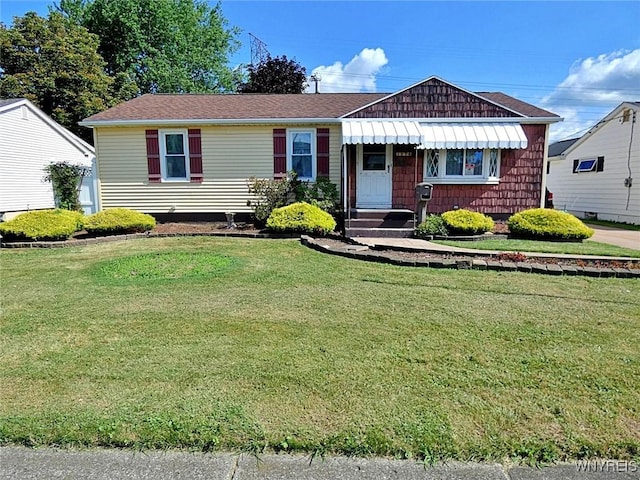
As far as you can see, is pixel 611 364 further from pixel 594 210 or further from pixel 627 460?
pixel 594 210

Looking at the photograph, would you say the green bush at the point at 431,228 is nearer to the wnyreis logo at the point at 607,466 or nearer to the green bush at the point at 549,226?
the green bush at the point at 549,226

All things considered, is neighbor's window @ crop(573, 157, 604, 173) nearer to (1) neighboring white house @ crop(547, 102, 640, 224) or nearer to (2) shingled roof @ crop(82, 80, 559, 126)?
(1) neighboring white house @ crop(547, 102, 640, 224)

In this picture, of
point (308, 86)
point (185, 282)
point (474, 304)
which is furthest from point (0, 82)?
point (474, 304)

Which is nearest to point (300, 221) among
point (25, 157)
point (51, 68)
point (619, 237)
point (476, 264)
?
point (476, 264)

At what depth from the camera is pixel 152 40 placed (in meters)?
28.4

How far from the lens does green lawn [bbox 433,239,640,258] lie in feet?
25.3

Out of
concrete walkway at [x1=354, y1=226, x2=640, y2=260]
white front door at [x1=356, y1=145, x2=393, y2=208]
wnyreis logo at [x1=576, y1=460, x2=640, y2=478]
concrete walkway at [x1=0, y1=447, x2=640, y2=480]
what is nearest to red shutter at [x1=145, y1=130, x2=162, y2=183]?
white front door at [x1=356, y1=145, x2=393, y2=208]

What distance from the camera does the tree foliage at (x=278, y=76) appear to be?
25922 mm

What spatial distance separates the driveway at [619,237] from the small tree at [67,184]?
16054 millimetres

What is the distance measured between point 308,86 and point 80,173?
17.0 metres

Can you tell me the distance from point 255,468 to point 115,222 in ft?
30.8

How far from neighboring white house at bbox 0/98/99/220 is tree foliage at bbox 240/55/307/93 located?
12.4 metres

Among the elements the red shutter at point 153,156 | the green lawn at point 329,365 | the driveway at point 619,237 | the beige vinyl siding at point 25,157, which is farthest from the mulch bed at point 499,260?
the beige vinyl siding at point 25,157

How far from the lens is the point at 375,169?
11789mm
